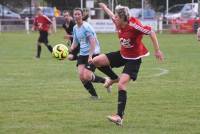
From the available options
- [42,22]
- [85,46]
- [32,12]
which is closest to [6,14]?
[32,12]

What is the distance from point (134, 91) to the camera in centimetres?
1397

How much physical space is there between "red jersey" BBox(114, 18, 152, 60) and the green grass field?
1040mm

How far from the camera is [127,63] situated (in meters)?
10.1

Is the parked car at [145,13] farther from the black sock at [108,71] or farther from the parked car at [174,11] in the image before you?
the black sock at [108,71]

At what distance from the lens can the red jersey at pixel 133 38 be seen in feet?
32.4

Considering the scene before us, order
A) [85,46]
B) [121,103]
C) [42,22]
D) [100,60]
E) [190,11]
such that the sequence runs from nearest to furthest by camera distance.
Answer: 1. [121,103]
2. [100,60]
3. [85,46]
4. [42,22]
5. [190,11]

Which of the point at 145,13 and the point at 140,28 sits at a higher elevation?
the point at 140,28

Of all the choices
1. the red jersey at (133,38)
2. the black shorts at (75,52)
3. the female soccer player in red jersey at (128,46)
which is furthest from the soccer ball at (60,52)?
the red jersey at (133,38)

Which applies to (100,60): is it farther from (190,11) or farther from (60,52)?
(190,11)

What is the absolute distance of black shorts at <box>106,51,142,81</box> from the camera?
1002cm

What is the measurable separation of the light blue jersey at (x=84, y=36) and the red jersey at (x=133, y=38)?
2.33m

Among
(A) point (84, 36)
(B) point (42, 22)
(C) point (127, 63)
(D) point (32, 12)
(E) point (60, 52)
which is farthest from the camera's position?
(D) point (32, 12)

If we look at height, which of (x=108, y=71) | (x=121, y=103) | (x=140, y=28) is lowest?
(x=121, y=103)

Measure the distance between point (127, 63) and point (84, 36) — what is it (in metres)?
2.67
